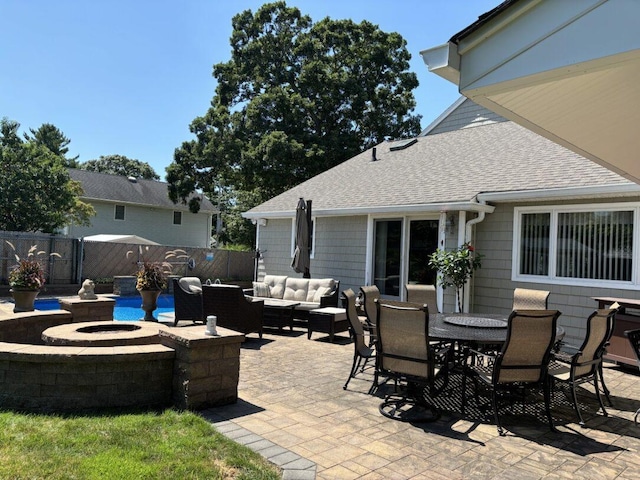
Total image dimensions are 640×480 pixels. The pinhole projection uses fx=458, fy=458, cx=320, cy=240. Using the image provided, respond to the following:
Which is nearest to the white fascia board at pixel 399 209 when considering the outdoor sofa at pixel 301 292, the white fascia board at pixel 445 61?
the outdoor sofa at pixel 301 292

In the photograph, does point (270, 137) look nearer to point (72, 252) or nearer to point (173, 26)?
point (173, 26)

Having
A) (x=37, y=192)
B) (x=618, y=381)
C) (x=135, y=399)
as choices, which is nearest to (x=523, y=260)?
(x=618, y=381)

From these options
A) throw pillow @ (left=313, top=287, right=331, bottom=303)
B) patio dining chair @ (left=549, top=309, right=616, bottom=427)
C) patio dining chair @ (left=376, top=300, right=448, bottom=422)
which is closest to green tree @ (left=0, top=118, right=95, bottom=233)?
throw pillow @ (left=313, top=287, right=331, bottom=303)

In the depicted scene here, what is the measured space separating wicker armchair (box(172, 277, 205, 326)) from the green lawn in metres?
4.75

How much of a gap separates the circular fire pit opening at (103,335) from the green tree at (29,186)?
15.1 meters

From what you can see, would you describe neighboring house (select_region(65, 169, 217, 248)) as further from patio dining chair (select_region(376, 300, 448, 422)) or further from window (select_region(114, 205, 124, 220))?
patio dining chair (select_region(376, 300, 448, 422))

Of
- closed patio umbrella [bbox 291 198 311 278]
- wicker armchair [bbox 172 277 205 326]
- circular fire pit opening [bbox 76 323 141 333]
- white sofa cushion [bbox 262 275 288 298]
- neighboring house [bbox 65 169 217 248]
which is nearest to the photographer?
circular fire pit opening [bbox 76 323 141 333]

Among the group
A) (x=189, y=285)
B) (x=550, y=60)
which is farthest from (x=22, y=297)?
(x=550, y=60)

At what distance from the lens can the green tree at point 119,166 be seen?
5559 centimetres

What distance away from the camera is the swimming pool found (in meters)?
11.9

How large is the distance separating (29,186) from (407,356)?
18213mm

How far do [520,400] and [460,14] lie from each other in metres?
10.2

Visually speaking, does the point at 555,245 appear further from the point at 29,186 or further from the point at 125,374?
the point at 29,186

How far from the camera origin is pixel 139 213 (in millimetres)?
27625
